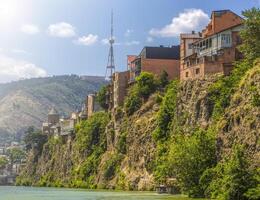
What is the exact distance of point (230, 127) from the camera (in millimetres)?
78062

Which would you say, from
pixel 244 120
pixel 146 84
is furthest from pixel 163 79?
pixel 244 120

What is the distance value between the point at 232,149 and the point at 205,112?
19.1 m

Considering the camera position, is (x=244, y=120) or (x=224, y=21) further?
(x=224, y=21)

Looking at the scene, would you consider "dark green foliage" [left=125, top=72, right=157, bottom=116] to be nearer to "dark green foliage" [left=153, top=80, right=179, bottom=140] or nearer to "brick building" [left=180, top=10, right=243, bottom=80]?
"brick building" [left=180, top=10, right=243, bottom=80]

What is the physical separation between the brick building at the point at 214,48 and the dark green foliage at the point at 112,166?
26879 mm

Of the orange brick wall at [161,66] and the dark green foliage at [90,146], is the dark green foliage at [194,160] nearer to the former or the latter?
the orange brick wall at [161,66]

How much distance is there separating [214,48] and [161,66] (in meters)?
31.0

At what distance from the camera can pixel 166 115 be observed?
109 meters

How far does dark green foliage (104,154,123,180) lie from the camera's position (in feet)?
412

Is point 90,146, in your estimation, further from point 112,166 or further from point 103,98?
point 112,166

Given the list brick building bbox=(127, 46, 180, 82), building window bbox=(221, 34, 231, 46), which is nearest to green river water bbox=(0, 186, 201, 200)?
building window bbox=(221, 34, 231, 46)

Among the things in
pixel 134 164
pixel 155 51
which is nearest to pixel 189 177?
pixel 134 164

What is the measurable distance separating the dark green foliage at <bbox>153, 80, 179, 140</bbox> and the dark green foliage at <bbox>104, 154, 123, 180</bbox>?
59.8 ft

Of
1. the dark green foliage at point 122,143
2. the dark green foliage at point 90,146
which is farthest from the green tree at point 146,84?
the dark green foliage at point 90,146
